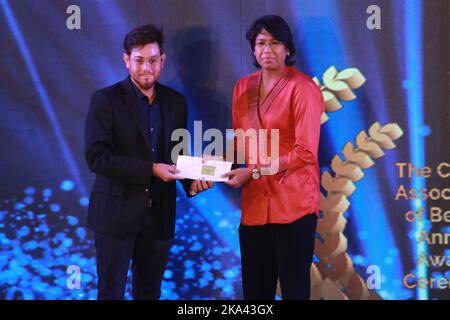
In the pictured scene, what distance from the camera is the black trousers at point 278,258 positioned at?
3549 mm

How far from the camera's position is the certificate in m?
3.66

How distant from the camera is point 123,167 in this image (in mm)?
3584

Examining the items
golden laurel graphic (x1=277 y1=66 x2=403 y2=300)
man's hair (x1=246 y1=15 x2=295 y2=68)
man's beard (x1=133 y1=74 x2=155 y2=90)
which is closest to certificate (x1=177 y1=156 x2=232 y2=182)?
man's beard (x1=133 y1=74 x2=155 y2=90)

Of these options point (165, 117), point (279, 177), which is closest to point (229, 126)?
point (165, 117)

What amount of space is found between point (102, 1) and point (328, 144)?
174 centimetres

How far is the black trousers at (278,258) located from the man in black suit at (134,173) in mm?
439

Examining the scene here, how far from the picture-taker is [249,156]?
150 inches

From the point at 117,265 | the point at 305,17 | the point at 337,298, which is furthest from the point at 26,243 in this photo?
the point at 305,17

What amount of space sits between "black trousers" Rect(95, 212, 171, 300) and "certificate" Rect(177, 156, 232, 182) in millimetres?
341

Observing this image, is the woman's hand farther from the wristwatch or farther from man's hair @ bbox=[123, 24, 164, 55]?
man's hair @ bbox=[123, 24, 164, 55]

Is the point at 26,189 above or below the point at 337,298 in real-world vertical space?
above

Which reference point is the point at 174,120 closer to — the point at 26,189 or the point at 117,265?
the point at 117,265

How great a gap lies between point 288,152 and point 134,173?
870 mm

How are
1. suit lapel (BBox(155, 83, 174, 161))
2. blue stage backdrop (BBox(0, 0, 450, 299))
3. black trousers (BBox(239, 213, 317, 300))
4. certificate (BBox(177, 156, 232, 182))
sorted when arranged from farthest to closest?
blue stage backdrop (BBox(0, 0, 450, 299))
suit lapel (BBox(155, 83, 174, 161))
certificate (BBox(177, 156, 232, 182))
black trousers (BBox(239, 213, 317, 300))
